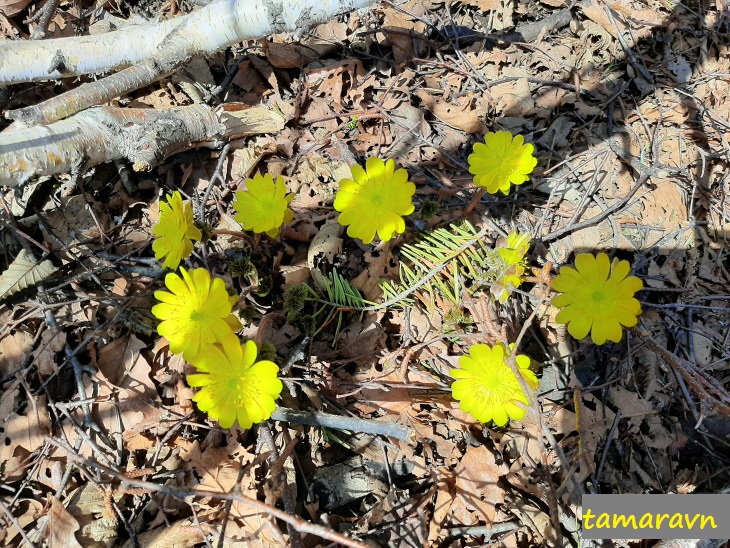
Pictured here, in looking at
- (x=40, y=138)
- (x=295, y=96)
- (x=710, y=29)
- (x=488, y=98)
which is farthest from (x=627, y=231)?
(x=40, y=138)

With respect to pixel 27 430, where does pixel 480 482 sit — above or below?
below

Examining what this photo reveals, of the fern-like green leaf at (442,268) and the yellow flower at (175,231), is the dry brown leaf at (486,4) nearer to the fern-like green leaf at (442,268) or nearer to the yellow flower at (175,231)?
the fern-like green leaf at (442,268)

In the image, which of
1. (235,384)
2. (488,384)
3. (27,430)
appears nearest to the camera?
(235,384)

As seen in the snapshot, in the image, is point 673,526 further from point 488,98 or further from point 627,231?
point 488,98

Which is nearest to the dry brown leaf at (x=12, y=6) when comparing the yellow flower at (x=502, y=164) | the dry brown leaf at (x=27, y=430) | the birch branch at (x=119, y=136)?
the birch branch at (x=119, y=136)

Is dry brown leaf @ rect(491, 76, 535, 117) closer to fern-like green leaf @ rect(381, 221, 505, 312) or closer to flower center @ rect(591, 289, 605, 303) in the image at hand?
fern-like green leaf @ rect(381, 221, 505, 312)

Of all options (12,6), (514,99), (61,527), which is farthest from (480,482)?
(12,6)

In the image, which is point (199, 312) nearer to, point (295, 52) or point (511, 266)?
point (511, 266)
